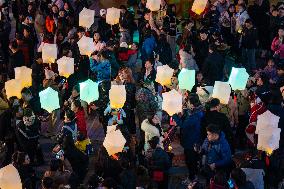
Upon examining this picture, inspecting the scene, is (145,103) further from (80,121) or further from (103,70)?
(103,70)

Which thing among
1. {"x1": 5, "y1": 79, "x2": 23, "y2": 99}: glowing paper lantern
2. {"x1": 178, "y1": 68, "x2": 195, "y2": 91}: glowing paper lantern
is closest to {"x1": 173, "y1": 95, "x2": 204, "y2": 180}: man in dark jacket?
{"x1": 178, "y1": 68, "x2": 195, "y2": 91}: glowing paper lantern

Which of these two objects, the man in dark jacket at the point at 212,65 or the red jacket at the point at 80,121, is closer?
the red jacket at the point at 80,121

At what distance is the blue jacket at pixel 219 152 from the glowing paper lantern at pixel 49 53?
530 centimetres

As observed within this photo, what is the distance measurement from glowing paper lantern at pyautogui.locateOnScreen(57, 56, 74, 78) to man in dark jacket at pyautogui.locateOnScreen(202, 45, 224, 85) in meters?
3.11

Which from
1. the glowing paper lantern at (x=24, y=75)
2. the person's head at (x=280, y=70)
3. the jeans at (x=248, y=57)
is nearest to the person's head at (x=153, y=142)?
the glowing paper lantern at (x=24, y=75)

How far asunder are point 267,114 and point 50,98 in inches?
173

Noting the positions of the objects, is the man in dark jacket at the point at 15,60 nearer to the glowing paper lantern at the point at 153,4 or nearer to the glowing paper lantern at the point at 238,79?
the glowing paper lantern at the point at 153,4

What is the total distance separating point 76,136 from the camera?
36.5 feet

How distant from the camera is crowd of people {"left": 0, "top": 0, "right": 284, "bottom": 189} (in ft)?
31.9

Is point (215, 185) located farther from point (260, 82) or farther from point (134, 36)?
point (134, 36)

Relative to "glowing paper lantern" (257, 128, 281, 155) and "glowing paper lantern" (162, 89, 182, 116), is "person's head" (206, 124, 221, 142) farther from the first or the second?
"glowing paper lantern" (162, 89, 182, 116)

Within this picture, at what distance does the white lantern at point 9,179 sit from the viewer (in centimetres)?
889

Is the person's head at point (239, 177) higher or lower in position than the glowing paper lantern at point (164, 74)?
lower

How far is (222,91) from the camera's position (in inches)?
428
